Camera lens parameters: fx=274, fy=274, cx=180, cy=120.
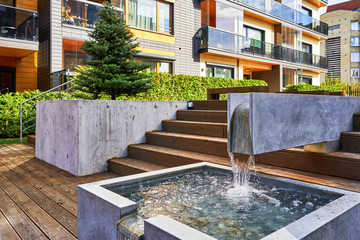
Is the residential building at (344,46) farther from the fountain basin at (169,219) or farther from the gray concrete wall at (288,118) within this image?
the fountain basin at (169,219)

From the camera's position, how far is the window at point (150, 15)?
12256 millimetres

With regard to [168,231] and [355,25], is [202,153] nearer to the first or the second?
[168,231]

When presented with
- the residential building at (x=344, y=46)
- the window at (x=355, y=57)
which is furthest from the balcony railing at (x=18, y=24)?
the window at (x=355, y=57)

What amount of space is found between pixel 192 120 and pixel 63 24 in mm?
7526

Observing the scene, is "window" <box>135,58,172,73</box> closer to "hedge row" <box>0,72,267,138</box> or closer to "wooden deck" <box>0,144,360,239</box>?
"hedge row" <box>0,72,267,138</box>

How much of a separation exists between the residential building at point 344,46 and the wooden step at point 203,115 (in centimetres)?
3203

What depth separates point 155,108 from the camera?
579 centimetres

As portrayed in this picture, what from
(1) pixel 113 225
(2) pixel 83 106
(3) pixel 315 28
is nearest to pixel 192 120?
(2) pixel 83 106

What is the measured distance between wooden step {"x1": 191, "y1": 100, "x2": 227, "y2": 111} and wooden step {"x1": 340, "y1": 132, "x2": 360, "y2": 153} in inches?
104

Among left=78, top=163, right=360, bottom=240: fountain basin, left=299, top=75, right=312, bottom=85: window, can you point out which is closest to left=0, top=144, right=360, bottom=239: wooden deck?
left=78, top=163, right=360, bottom=240: fountain basin

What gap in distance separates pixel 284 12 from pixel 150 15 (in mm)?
10435

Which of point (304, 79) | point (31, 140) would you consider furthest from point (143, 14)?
point (304, 79)

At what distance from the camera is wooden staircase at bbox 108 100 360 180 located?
3.04 metres

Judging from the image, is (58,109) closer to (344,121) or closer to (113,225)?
(113,225)
